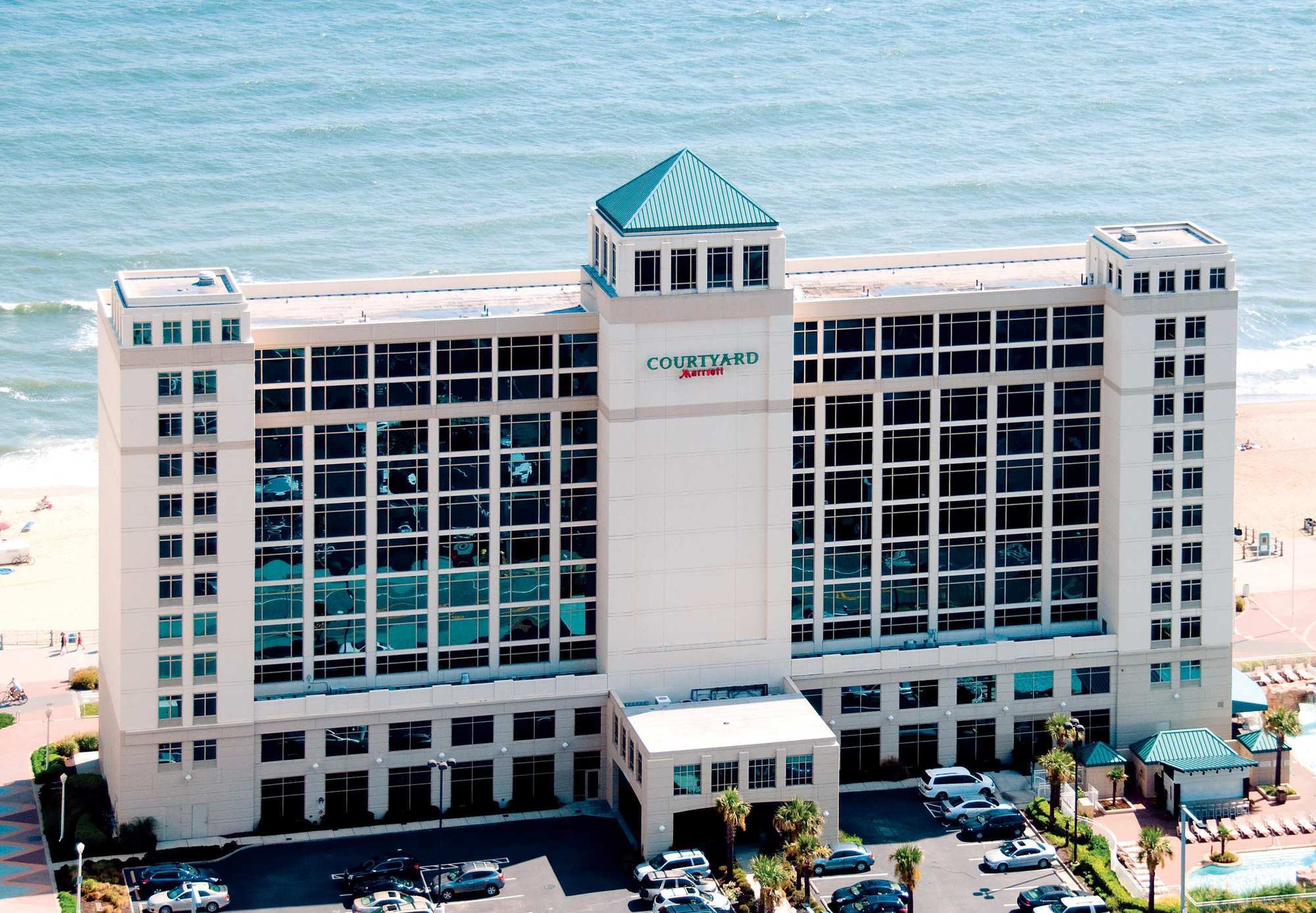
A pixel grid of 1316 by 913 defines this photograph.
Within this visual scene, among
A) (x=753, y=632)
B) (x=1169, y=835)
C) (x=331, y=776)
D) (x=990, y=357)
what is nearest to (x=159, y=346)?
(x=331, y=776)

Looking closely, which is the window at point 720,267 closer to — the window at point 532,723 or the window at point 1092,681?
the window at point 532,723

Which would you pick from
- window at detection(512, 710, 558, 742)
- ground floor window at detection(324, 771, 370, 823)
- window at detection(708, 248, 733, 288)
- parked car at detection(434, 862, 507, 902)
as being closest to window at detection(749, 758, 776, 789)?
window at detection(512, 710, 558, 742)

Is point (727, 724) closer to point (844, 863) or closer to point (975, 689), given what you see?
point (844, 863)

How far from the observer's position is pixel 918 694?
141000 millimetres

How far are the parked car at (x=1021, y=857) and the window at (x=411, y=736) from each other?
99.8ft

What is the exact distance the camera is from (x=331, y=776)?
442ft

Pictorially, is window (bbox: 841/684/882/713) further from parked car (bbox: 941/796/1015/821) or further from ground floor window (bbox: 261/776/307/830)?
ground floor window (bbox: 261/776/307/830)

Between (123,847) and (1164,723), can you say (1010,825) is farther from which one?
(123,847)

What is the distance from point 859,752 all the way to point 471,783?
72.2 feet

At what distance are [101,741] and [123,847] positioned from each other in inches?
471

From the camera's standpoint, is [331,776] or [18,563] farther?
[18,563]

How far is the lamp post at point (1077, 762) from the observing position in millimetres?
133000

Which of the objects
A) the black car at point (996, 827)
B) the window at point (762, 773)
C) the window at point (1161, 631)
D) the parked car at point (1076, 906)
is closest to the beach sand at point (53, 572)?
the window at point (762, 773)

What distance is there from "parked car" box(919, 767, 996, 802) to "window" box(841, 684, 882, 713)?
15.9ft
